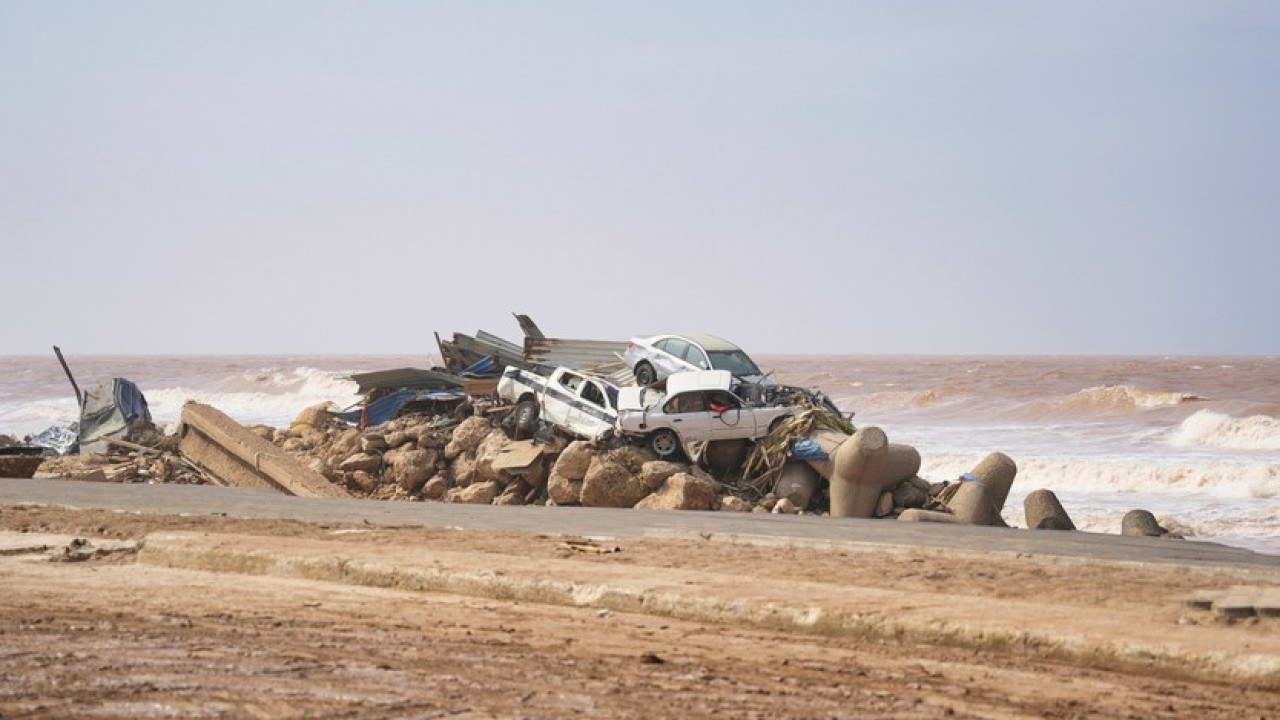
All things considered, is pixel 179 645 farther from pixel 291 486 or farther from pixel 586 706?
pixel 291 486

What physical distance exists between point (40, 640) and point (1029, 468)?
30.3m

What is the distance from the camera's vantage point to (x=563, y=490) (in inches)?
810

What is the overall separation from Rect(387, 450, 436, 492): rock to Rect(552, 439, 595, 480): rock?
3.53 m

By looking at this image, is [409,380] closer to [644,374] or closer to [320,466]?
[320,466]

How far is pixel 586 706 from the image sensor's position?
6477mm

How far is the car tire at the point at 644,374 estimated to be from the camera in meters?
24.3

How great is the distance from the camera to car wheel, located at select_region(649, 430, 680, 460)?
825 inches

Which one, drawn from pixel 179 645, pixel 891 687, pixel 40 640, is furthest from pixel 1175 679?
pixel 40 640

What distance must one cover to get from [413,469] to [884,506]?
8.57 m

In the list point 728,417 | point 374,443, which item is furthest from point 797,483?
point 374,443

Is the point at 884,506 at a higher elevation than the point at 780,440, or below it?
below

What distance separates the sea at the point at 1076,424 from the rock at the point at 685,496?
613cm

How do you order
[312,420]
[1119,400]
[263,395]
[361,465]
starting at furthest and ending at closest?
1. [263,395]
2. [1119,400]
3. [312,420]
4. [361,465]

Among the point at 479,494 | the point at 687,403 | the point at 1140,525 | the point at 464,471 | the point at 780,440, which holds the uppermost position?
the point at 687,403
